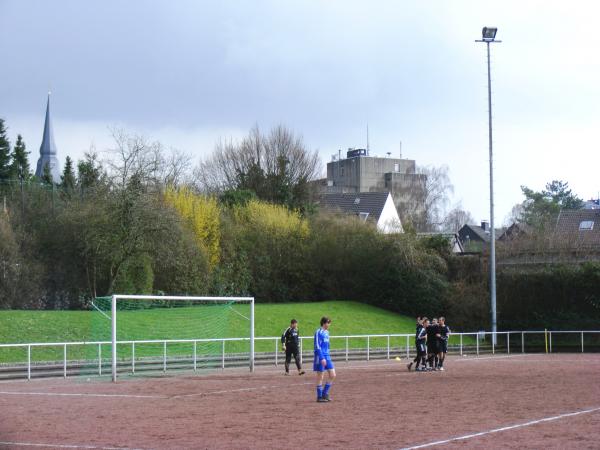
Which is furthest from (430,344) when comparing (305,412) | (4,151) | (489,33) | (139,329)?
(4,151)

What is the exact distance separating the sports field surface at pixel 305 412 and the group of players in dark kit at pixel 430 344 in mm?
2254

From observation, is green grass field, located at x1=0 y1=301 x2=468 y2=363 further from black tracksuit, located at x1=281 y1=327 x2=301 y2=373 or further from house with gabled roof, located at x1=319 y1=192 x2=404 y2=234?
house with gabled roof, located at x1=319 y1=192 x2=404 y2=234

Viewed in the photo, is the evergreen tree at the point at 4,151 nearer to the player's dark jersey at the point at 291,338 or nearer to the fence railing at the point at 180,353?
the fence railing at the point at 180,353

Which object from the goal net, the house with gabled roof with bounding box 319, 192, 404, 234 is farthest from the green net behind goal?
the house with gabled roof with bounding box 319, 192, 404, 234

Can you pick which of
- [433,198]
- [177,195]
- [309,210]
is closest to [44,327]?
[177,195]

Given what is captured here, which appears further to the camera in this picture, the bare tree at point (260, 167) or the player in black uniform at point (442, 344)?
the bare tree at point (260, 167)

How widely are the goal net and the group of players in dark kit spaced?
532cm

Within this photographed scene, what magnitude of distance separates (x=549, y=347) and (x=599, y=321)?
159 inches

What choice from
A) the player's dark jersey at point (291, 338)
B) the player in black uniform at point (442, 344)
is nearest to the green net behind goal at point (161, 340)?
the player's dark jersey at point (291, 338)

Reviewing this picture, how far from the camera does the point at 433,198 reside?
90.8 meters

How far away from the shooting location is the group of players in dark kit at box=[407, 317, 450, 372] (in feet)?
93.8

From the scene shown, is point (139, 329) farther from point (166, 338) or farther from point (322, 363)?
point (322, 363)

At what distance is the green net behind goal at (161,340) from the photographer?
27.1 meters

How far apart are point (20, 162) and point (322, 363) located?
46597 mm
